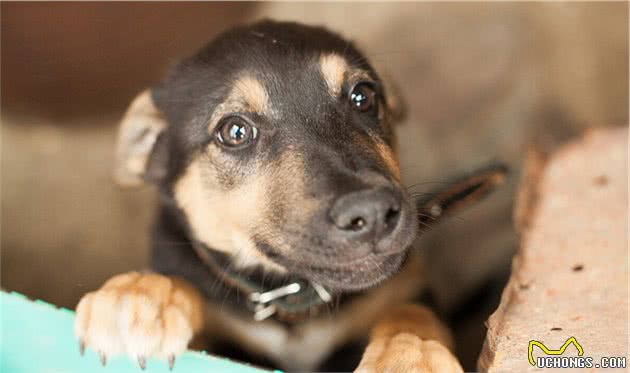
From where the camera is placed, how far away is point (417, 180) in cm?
445

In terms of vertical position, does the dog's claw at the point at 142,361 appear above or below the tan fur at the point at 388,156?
below

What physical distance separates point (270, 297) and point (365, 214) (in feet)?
3.13

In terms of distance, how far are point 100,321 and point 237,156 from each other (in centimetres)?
81

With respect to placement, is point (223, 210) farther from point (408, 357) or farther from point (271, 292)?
point (408, 357)

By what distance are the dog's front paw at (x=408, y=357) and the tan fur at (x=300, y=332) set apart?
0.62m

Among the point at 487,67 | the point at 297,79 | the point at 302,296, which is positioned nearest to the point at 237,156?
the point at 297,79

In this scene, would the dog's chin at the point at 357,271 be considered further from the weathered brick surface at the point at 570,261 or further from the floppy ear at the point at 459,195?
the floppy ear at the point at 459,195

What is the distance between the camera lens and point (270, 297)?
2990mm

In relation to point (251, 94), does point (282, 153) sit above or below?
below

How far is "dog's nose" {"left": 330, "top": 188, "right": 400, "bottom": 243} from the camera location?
7.14ft

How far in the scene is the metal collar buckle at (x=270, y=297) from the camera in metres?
2.95

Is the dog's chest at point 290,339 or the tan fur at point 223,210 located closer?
the tan fur at point 223,210

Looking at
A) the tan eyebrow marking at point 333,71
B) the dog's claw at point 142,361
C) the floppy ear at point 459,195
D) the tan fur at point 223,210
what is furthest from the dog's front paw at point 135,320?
the floppy ear at point 459,195

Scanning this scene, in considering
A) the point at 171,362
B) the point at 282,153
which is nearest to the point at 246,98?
the point at 282,153
